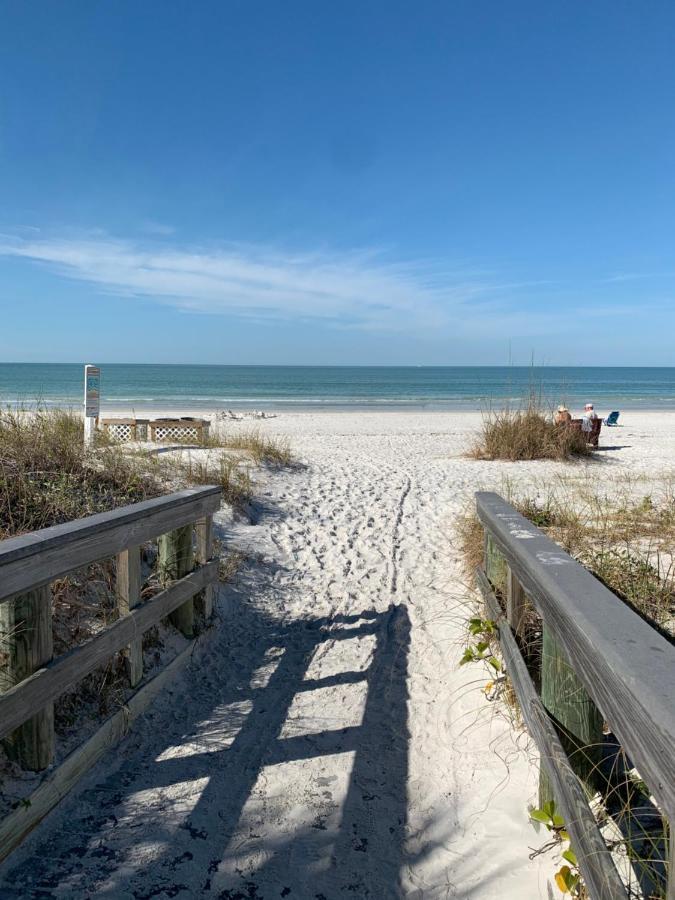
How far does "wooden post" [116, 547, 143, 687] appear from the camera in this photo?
3531 mm

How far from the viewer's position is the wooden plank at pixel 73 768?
2.49 m

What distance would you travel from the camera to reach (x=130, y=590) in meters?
3.55

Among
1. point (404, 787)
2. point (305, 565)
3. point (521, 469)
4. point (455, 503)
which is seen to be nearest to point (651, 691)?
point (404, 787)

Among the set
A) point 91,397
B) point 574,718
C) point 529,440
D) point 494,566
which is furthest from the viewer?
point 529,440

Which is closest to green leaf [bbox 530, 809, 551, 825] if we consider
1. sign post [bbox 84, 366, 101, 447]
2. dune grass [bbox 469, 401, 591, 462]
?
sign post [bbox 84, 366, 101, 447]

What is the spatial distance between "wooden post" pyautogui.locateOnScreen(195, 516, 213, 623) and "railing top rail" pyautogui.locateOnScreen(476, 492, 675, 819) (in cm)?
263

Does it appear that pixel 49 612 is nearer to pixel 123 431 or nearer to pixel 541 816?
pixel 541 816

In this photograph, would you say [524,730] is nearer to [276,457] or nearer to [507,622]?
[507,622]

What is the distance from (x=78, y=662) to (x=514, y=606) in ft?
6.75

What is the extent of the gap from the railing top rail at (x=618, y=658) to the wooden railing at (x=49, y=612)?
1837 millimetres

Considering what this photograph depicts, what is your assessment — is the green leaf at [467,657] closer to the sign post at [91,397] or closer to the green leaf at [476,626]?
the green leaf at [476,626]

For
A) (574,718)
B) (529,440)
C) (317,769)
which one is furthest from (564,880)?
(529,440)

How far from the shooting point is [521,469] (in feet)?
36.8

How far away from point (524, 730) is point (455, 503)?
17.6ft
